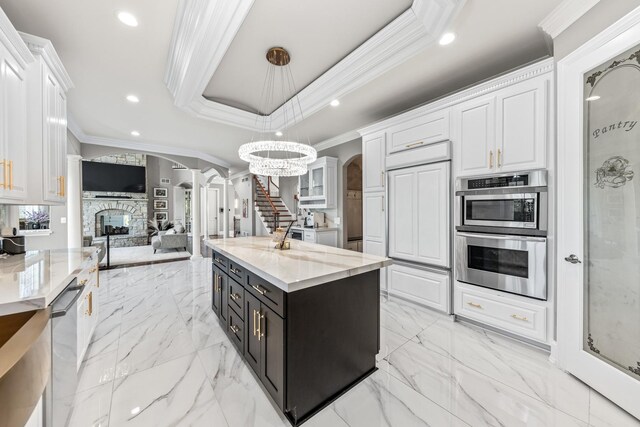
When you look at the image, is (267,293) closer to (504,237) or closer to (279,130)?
(504,237)

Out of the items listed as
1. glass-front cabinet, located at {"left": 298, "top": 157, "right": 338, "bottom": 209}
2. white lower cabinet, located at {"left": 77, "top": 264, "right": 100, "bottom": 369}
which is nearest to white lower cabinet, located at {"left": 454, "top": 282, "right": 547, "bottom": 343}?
glass-front cabinet, located at {"left": 298, "top": 157, "right": 338, "bottom": 209}

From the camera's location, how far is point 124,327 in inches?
108

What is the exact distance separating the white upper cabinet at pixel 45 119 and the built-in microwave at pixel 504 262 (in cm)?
378

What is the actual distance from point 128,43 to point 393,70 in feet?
8.11

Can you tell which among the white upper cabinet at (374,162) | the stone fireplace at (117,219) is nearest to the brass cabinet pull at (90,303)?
the white upper cabinet at (374,162)

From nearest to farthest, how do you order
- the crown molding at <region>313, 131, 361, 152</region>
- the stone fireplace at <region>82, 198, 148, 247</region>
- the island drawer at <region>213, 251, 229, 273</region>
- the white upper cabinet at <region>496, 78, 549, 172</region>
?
the white upper cabinet at <region>496, 78, 549, 172</region>
the island drawer at <region>213, 251, 229, 273</region>
the crown molding at <region>313, 131, 361, 152</region>
the stone fireplace at <region>82, 198, 148, 247</region>

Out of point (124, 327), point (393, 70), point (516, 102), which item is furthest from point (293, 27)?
point (124, 327)

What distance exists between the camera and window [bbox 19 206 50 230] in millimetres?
4312

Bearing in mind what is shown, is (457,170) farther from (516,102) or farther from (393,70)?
(393,70)

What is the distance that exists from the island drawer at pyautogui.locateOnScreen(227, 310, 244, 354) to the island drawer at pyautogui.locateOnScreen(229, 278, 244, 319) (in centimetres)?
5

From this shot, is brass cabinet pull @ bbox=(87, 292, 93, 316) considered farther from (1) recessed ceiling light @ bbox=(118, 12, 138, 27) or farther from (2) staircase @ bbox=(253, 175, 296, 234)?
(2) staircase @ bbox=(253, 175, 296, 234)

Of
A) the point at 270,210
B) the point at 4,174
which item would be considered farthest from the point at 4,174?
the point at 270,210

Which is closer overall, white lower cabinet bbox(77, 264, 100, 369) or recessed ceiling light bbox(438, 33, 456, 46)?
white lower cabinet bbox(77, 264, 100, 369)

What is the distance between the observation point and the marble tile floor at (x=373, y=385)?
61.5 inches
